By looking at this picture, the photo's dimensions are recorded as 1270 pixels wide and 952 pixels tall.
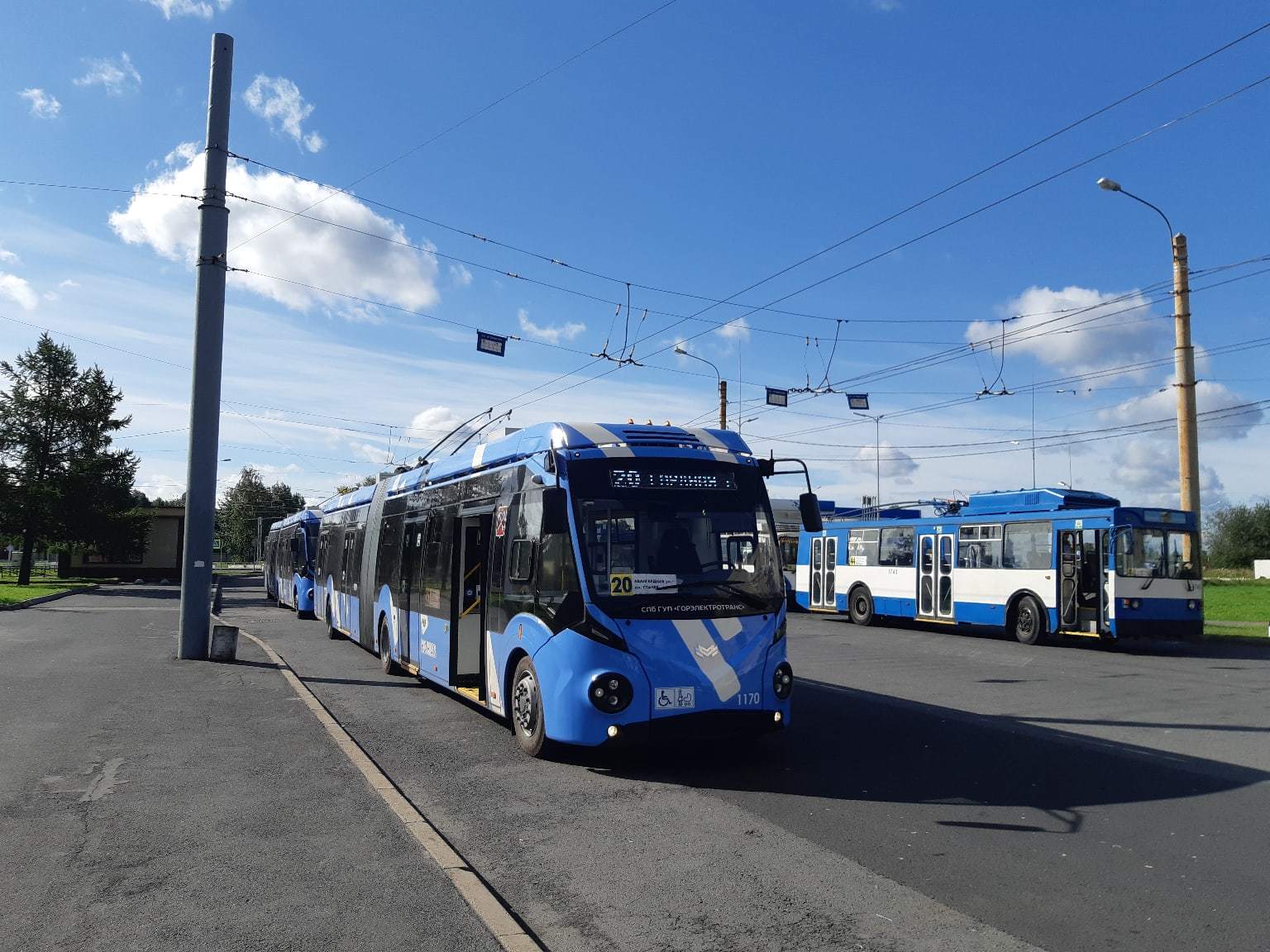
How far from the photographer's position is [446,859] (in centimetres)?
546

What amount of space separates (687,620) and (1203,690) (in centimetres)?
925

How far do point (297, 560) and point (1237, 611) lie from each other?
2756 centimetres

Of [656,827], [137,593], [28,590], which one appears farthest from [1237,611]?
[28,590]

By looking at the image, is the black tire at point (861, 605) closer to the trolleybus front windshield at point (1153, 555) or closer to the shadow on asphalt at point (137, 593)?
the trolleybus front windshield at point (1153, 555)

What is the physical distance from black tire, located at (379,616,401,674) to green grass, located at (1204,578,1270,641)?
58.5 ft

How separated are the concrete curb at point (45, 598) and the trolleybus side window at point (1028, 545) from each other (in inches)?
1066

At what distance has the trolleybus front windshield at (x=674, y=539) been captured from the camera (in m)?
7.93

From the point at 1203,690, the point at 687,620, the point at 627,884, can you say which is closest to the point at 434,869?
the point at 627,884

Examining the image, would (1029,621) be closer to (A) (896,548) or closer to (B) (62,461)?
(A) (896,548)

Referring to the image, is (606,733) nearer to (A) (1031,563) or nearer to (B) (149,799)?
(B) (149,799)

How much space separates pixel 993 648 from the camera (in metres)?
19.5

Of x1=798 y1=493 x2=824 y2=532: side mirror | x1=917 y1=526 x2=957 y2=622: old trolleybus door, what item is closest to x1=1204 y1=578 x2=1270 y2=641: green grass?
x1=917 y1=526 x2=957 y2=622: old trolleybus door

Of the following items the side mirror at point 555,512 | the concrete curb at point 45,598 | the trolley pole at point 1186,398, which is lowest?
the concrete curb at point 45,598

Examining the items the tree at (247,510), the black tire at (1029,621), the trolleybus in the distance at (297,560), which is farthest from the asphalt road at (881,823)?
the tree at (247,510)
